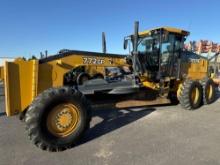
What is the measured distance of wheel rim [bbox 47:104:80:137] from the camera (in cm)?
451

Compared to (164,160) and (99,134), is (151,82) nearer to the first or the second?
(99,134)

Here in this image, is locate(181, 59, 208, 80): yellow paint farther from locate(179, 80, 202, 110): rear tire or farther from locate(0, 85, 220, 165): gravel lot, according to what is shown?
locate(0, 85, 220, 165): gravel lot

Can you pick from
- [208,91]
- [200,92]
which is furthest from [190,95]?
[208,91]

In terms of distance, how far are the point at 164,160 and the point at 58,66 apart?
2.87m

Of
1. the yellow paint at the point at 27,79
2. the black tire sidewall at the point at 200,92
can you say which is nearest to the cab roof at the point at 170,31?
the black tire sidewall at the point at 200,92

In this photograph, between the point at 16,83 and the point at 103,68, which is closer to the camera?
the point at 16,83

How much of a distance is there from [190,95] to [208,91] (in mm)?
1504

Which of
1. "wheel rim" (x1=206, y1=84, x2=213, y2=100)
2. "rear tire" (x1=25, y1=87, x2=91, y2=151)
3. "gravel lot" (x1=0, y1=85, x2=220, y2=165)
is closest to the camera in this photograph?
"gravel lot" (x1=0, y1=85, x2=220, y2=165)

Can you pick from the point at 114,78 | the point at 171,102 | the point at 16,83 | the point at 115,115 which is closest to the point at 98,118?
the point at 115,115

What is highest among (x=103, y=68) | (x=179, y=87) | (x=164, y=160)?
(x=103, y=68)

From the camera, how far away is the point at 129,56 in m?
7.46

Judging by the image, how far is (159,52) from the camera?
7.66 metres

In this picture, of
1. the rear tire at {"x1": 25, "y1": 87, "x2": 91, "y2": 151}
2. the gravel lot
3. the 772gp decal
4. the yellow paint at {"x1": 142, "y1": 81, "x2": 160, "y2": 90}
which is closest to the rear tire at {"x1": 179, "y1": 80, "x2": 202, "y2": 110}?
the gravel lot

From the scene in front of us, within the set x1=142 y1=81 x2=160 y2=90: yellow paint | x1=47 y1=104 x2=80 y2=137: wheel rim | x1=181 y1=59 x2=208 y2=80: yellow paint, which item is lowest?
x1=47 y1=104 x2=80 y2=137: wheel rim
